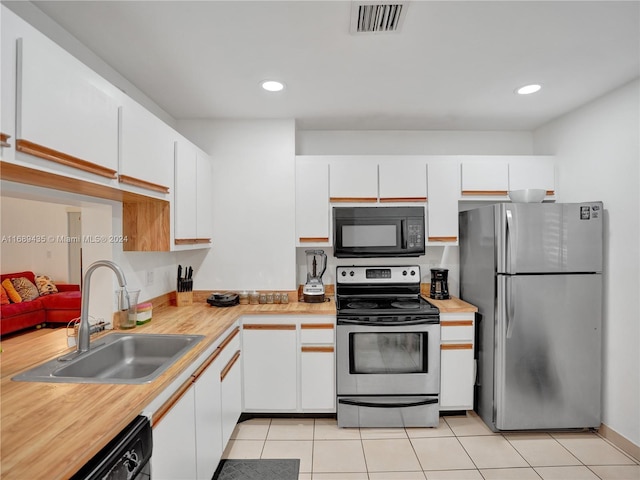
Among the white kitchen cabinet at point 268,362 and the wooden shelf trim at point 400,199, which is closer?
the white kitchen cabinet at point 268,362

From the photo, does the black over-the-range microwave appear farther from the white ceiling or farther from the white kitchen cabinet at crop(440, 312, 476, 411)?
the white ceiling

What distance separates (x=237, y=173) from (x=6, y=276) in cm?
177

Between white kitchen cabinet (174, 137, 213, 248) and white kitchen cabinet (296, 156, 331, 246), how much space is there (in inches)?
29.7

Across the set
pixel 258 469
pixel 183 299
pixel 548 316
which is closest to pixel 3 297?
pixel 183 299

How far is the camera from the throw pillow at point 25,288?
5.10 ft

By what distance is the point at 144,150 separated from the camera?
1.86m

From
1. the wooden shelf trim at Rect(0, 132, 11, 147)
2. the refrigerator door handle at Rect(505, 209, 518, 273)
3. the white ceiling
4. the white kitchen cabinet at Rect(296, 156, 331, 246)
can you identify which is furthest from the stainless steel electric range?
the wooden shelf trim at Rect(0, 132, 11, 147)

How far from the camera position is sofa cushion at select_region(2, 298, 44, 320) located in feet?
Answer: 5.41

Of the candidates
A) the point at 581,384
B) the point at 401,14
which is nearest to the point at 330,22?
the point at 401,14

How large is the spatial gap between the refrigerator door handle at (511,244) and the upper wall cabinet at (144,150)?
91.7 inches

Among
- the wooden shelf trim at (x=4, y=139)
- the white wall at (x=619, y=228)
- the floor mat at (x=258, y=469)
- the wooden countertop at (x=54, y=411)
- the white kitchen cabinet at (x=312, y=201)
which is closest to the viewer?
the wooden countertop at (x=54, y=411)

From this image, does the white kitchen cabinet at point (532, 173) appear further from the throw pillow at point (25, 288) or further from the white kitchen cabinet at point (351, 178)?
the throw pillow at point (25, 288)

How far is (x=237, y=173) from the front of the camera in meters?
2.97

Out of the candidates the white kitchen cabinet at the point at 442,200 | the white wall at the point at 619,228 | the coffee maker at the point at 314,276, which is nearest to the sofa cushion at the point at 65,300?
the coffee maker at the point at 314,276
